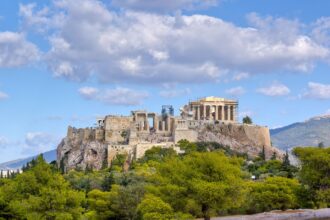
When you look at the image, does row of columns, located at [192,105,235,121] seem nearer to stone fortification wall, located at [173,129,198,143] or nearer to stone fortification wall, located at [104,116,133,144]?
stone fortification wall, located at [173,129,198,143]

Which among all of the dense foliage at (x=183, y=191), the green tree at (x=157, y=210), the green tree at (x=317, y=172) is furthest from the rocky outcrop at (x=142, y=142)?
the green tree at (x=157, y=210)

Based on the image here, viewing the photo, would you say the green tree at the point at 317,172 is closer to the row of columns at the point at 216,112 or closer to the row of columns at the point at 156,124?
the row of columns at the point at 156,124

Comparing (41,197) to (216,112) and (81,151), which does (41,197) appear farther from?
(216,112)

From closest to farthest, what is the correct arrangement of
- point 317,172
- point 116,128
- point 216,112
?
1. point 317,172
2. point 116,128
3. point 216,112

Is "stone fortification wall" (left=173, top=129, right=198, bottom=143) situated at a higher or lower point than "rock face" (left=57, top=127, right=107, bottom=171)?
higher

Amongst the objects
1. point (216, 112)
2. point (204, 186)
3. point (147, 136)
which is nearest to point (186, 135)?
point (147, 136)

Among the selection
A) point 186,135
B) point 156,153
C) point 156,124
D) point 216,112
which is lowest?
point 156,153

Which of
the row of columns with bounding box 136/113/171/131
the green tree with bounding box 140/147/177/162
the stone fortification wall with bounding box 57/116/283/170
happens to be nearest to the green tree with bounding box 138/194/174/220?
the green tree with bounding box 140/147/177/162

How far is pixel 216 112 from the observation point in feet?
530

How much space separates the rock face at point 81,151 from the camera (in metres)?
141

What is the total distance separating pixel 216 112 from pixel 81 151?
125 feet

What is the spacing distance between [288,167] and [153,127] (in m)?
49.6

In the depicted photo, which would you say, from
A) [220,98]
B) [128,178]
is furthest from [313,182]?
[220,98]

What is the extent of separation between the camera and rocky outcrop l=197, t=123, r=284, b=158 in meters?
149
